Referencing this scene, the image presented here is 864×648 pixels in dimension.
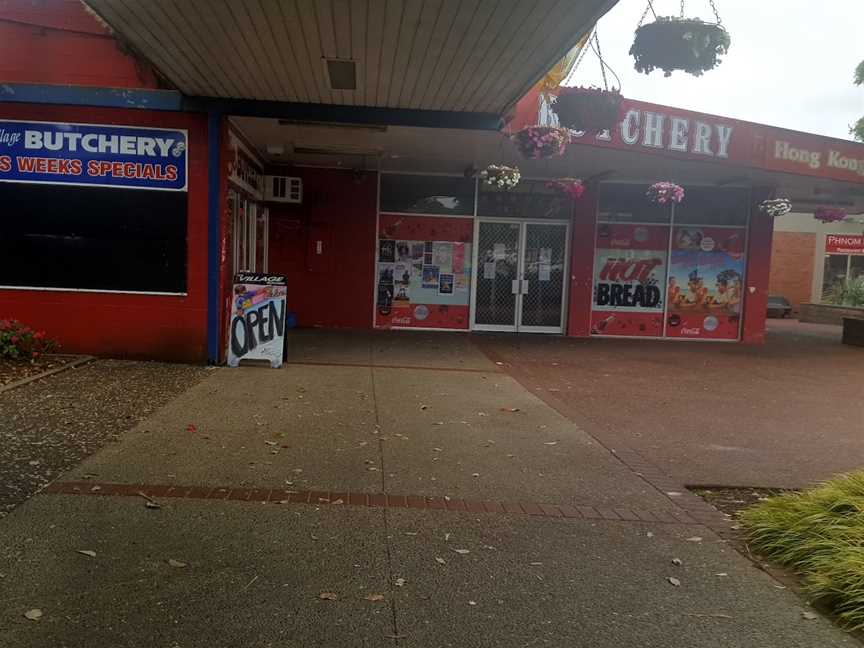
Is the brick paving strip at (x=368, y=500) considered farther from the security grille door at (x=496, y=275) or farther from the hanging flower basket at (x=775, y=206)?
the hanging flower basket at (x=775, y=206)

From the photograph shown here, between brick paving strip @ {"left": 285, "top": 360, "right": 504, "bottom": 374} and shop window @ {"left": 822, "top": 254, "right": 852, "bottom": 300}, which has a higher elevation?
shop window @ {"left": 822, "top": 254, "right": 852, "bottom": 300}

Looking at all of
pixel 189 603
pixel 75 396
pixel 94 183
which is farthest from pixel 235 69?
pixel 189 603

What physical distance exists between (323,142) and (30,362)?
562 centimetres

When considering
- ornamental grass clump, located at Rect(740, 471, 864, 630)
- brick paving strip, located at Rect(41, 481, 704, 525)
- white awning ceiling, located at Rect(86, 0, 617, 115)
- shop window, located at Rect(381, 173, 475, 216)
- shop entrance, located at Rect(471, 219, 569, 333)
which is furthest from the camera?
shop entrance, located at Rect(471, 219, 569, 333)

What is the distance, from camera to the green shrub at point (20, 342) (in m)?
8.34

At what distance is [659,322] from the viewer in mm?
15125

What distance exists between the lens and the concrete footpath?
3059 mm

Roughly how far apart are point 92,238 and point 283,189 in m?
4.92

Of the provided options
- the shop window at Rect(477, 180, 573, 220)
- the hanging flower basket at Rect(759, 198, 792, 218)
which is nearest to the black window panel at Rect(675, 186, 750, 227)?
the hanging flower basket at Rect(759, 198, 792, 218)

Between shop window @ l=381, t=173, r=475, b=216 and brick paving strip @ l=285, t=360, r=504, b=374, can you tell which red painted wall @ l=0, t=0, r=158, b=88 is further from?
shop window @ l=381, t=173, r=475, b=216

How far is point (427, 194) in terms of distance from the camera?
14.5 meters

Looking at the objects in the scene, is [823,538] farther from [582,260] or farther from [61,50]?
[582,260]

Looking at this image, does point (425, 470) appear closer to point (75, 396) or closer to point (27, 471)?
point (27, 471)

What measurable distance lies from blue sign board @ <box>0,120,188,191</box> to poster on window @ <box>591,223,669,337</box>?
29.7 feet
